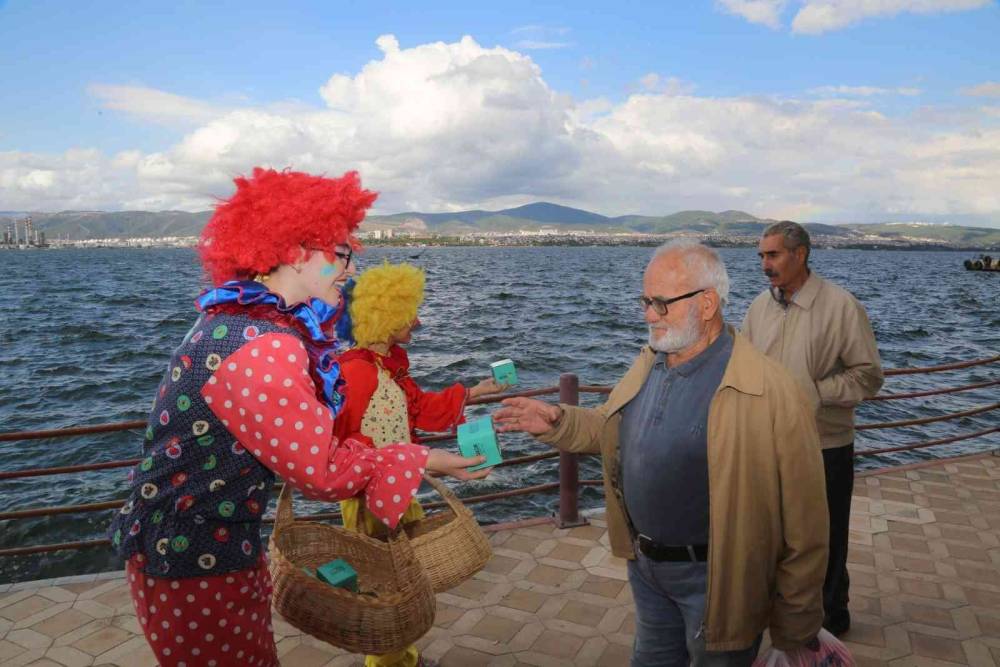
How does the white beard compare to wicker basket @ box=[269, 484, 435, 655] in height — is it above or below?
above

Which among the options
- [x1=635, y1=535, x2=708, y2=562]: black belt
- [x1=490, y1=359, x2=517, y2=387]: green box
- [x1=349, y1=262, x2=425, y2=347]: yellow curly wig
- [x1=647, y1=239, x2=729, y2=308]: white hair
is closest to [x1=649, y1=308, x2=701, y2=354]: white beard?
[x1=647, y1=239, x2=729, y2=308]: white hair

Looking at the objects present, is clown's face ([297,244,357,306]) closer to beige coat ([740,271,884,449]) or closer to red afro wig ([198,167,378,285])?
red afro wig ([198,167,378,285])

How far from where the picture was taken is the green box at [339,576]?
238cm

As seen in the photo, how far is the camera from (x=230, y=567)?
196 cm

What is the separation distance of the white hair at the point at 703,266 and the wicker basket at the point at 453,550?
1325mm

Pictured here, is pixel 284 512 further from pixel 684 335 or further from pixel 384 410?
pixel 684 335

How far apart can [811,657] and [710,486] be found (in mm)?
815

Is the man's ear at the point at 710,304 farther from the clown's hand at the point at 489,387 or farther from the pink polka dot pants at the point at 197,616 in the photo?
the pink polka dot pants at the point at 197,616

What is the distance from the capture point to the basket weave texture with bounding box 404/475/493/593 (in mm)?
2824

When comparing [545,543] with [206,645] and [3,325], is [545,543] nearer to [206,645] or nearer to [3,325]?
[206,645]

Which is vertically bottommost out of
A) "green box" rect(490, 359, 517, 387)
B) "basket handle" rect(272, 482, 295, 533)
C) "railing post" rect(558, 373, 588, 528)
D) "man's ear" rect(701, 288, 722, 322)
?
"railing post" rect(558, 373, 588, 528)

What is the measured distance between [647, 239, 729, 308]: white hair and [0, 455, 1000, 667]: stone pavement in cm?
239

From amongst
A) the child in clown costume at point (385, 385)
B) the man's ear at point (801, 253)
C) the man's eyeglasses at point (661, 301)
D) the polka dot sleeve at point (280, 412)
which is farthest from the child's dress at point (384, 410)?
the man's ear at point (801, 253)

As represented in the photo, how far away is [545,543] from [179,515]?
3718 mm
